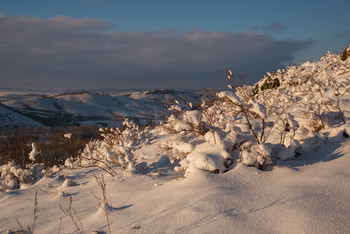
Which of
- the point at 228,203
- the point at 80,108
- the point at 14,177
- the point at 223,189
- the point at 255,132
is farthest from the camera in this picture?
the point at 80,108

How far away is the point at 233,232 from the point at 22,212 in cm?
225

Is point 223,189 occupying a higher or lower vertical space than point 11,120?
higher

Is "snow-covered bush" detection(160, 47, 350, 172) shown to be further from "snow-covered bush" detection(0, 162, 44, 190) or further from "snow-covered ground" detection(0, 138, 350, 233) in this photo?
"snow-covered bush" detection(0, 162, 44, 190)

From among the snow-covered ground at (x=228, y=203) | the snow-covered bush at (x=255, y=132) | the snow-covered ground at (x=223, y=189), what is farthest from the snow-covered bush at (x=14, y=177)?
the snow-covered bush at (x=255, y=132)

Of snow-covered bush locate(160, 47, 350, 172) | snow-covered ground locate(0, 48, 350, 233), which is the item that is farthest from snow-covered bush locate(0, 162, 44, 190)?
snow-covered bush locate(160, 47, 350, 172)

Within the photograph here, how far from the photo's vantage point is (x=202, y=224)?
1.64m

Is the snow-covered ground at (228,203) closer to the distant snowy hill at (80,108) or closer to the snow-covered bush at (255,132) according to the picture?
the snow-covered bush at (255,132)

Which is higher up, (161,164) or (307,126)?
(307,126)

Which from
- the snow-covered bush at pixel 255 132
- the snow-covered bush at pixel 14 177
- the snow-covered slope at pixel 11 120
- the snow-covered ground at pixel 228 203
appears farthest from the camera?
A: the snow-covered slope at pixel 11 120

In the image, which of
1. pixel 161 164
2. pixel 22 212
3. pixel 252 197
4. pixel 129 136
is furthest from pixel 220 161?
pixel 129 136

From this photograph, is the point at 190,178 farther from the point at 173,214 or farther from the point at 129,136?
the point at 129,136

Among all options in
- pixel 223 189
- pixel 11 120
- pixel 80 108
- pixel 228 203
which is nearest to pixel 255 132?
pixel 223 189

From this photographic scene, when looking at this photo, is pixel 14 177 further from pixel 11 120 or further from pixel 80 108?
pixel 80 108

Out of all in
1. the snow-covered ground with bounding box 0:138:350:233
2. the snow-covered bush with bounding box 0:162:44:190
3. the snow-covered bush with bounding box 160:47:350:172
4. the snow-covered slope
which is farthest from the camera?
the snow-covered slope
